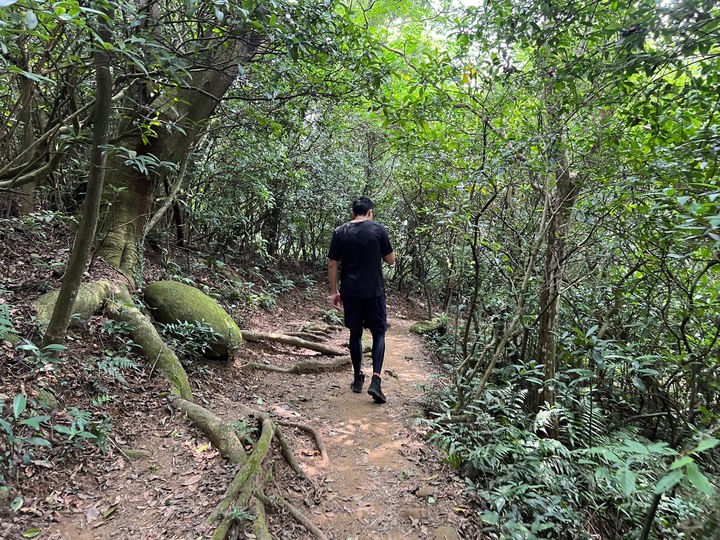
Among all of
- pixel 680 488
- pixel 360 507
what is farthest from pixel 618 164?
pixel 360 507

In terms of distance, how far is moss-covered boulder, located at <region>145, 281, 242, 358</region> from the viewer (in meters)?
5.46

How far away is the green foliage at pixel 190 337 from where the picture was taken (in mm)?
5066

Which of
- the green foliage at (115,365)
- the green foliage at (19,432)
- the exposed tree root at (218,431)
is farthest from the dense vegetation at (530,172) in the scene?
the exposed tree root at (218,431)

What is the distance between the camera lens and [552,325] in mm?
5148

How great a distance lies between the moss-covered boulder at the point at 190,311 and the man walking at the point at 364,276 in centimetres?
174

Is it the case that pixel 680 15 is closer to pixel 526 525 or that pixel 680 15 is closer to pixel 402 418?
pixel 526 525

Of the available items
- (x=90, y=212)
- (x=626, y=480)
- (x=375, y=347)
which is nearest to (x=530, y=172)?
(x=375, y=347)

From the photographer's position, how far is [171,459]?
3227mm

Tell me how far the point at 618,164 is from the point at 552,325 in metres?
2.04

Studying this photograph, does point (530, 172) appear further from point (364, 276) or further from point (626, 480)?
point (626, 480)

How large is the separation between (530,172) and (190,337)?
186 inches

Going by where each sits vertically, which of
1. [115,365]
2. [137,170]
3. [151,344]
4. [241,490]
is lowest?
[241,490]

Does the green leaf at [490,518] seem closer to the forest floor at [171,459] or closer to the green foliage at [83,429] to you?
the forest floor at [171,459]

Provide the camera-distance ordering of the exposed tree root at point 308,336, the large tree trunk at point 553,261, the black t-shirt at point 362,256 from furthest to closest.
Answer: the exposed tree root at point 308,336 → the large tree trunk at point 553,261 → the black t-shirt at point 362,256
